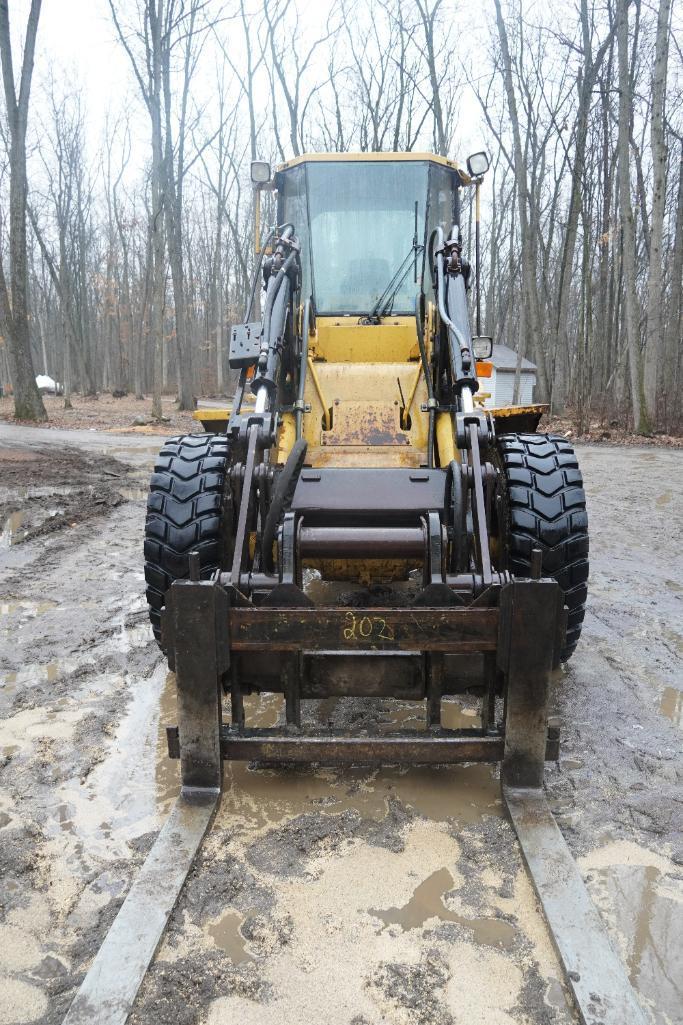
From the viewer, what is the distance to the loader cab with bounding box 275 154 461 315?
493cm

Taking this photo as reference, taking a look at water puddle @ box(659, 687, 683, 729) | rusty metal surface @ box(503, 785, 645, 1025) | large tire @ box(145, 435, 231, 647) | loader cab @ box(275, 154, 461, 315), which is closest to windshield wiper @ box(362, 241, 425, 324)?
loader cab @ box(275, 154, 461, 315)

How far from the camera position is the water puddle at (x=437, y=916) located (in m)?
2.29

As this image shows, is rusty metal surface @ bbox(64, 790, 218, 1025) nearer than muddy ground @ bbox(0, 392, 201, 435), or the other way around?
rusty metal surface @ bbox(64, 790, 218, 1025)

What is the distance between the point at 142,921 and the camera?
228cm

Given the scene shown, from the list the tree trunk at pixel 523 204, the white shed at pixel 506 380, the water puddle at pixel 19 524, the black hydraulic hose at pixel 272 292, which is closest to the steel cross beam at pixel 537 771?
the black hydraulic hose at pixel 272 292

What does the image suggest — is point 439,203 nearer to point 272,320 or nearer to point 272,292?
point 272,292

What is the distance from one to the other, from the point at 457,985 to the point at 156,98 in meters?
24.2

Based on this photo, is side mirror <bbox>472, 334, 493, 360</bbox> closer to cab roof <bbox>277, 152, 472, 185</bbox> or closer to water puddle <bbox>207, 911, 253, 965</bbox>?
cab roof <bbox>277, 152, 472, 185</bbox>

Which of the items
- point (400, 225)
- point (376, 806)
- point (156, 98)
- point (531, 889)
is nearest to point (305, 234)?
point (400, 225)

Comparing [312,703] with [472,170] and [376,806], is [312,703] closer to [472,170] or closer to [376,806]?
[376,806]

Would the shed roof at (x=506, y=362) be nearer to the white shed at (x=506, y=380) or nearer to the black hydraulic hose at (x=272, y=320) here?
the white shed at (x=506, y=380)

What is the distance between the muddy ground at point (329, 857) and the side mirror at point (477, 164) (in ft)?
10.5

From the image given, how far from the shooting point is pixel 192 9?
21.7 metres

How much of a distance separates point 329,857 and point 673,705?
2.25m
